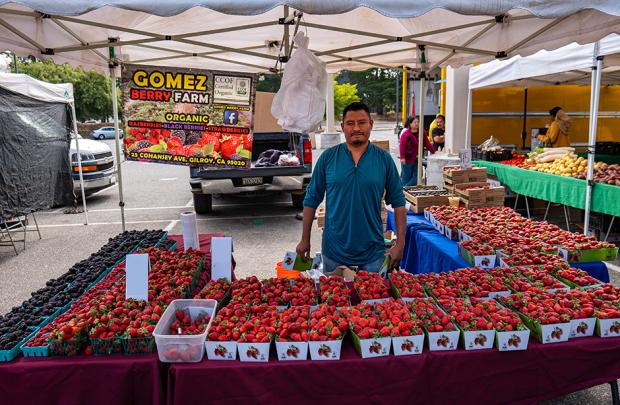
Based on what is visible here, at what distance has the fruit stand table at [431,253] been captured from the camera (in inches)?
173

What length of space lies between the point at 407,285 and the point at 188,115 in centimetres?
317


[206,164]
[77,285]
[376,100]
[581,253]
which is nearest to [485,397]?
[581,253]

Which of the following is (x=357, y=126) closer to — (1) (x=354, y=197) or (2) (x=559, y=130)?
(1) (x=354, y=197)

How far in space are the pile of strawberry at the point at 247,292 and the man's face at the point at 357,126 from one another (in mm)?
1372

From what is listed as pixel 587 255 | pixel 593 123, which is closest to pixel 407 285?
pixel 587 255

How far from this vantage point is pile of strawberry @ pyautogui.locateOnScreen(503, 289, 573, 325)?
2.67 metres

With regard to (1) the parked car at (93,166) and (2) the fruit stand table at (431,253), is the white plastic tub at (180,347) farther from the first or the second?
(1) the parked car at (93,166)

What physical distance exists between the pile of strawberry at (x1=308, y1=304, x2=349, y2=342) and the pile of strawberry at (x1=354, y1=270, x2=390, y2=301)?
1.21 ft

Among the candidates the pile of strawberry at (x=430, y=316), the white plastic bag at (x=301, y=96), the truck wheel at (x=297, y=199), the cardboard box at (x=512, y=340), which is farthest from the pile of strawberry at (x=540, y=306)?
the truck wheel at (x=297, y=199)

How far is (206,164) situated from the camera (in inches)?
210

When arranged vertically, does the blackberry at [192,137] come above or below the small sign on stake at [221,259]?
above

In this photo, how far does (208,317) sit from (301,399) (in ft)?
2.64

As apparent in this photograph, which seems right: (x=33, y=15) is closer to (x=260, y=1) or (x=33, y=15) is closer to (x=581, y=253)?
(x=260, y=1)

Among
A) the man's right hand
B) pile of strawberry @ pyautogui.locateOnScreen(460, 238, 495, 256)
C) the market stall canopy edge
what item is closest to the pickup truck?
the market stall canopy edge
